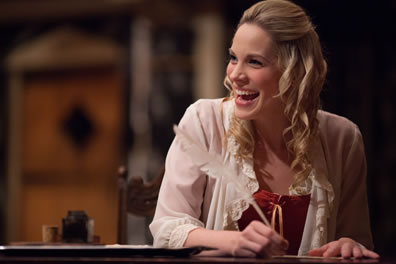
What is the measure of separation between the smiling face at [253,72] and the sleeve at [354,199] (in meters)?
0.39

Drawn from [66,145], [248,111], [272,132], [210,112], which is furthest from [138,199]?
[66,145]

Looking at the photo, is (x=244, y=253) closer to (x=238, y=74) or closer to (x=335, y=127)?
(x=238, y=74)

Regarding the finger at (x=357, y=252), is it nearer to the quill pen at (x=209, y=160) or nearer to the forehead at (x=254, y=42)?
the quill pen at (x=209, y=160)

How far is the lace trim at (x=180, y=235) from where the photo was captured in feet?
5.63

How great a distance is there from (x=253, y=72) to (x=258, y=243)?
2.06ft

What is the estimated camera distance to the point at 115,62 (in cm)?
636

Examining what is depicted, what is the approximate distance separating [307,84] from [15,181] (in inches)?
215

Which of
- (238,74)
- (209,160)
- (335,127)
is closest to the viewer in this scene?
(209,160)

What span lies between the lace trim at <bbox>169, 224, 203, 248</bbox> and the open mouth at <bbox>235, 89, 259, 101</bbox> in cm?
42

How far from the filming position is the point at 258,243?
1.42m

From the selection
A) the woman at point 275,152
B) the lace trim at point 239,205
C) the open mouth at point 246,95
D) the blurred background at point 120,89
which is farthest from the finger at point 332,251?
the blurred background at point 120,89

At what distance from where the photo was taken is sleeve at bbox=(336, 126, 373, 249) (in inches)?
80.1

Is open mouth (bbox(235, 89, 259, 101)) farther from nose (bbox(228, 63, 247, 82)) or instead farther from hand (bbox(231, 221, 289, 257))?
hand (bbox(231, 221, 289, 257))

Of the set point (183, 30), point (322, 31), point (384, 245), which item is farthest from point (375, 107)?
point (183, 30)
